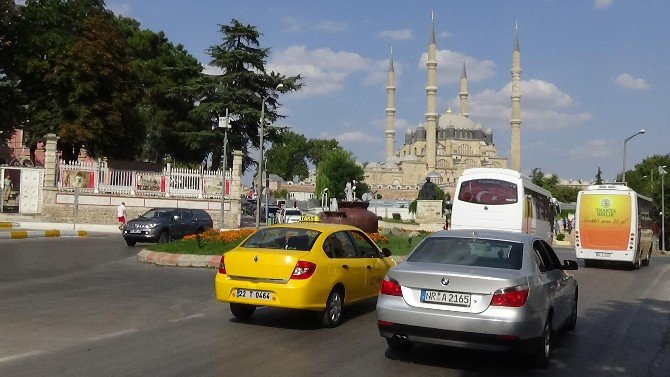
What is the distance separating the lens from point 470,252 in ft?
25.4

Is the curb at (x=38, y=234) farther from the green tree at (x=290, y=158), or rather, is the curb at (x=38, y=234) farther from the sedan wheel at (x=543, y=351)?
the green tree at (x=290, y=158)

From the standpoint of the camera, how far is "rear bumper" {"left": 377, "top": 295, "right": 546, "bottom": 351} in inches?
262

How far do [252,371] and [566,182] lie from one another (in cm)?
19728

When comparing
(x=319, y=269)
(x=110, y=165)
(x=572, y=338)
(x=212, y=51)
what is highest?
(x=212, y=51)

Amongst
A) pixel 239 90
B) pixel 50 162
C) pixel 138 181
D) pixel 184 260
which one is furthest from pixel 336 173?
pixel 184 260

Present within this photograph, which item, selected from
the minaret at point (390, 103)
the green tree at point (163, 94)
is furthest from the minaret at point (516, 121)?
the green tree at point (163, 94)

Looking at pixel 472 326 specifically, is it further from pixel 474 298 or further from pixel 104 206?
pixel 104 206

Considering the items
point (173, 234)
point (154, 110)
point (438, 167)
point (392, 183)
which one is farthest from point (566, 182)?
point (173, 234)

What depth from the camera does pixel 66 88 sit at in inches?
1656

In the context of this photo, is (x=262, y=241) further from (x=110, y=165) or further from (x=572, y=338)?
(x=110, y=165)

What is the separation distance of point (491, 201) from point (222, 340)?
15.9m

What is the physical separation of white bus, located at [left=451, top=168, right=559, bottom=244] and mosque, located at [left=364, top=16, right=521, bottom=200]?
96830 millimetres

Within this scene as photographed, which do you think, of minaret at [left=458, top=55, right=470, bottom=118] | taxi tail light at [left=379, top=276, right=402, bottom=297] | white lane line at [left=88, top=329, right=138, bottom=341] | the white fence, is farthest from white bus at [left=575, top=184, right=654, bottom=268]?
minaret at [left=458, top=55, right=470, bottom=118]

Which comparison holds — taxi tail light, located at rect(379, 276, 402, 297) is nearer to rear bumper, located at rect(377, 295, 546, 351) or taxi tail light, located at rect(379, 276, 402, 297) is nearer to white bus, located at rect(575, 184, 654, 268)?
rear bumper, located at rect(377, 295, 546, 351)
